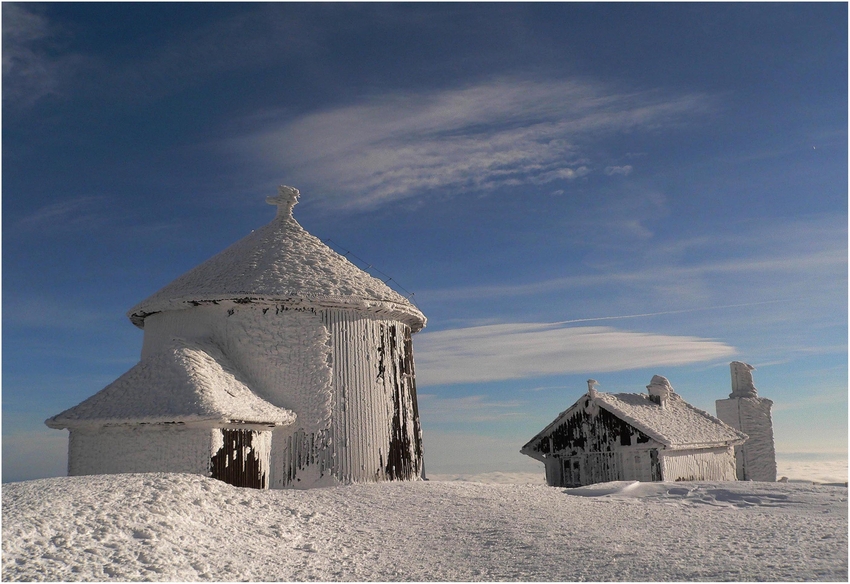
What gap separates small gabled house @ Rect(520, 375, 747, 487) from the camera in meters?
27.5

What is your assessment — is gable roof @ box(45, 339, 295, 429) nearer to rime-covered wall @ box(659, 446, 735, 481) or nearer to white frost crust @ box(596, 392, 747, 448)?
white frost crust @ box(596, 392, 747, 448)

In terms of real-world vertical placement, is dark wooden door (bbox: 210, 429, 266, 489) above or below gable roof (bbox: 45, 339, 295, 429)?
below

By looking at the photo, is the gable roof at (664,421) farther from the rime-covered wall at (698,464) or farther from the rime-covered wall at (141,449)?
the rime-covered wall at (141,449)

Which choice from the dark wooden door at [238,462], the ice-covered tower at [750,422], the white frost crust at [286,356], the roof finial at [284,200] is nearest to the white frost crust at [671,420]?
the ice-covered tower at [750,422]

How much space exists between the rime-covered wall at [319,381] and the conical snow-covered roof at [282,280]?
398 millimetres

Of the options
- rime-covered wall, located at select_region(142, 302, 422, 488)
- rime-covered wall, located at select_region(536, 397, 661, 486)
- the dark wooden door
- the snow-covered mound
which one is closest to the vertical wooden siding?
rime-covered wall, located at select_region(142, 302, 422, 488)

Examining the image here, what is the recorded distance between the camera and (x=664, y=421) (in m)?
→ 29.7

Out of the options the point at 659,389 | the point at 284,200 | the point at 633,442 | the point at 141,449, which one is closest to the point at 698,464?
the point at 633,442

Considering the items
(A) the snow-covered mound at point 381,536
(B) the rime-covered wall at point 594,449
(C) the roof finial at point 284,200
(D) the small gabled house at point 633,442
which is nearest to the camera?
(A) the snow-covered mound at point 381,536

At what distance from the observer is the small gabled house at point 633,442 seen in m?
27.5

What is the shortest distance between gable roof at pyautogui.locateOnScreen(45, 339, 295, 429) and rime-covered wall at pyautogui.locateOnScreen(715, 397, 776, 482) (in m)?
26.7

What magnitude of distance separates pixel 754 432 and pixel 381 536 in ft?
96.6

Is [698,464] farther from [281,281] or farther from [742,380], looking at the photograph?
[281,281]

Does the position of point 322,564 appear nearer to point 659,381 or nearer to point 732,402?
point 659,381
